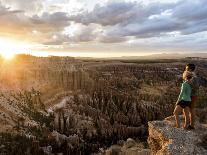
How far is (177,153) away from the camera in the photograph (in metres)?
17.6

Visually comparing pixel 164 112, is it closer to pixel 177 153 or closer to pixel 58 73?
pixel 58 73

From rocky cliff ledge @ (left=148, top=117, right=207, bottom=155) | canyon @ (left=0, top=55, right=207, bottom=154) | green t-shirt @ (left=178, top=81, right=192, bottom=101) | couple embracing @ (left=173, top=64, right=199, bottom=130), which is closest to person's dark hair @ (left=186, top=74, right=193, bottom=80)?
couple embracing @ (left=173, top=64, right=199, bottom=130)

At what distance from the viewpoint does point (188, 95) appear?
64.0 feet

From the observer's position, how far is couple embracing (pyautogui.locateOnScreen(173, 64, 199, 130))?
19328 mm

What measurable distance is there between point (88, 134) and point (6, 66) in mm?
46411

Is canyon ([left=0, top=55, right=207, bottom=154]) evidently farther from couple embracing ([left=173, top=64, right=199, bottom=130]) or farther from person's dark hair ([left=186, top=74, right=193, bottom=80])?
person's dark hair ([left=186, top=74, right=193, bottom=80])

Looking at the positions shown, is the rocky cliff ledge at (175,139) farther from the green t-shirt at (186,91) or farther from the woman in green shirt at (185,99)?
the green t-shirt at (186,91)

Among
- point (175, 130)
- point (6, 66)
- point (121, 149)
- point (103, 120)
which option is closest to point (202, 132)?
point (175, 130)

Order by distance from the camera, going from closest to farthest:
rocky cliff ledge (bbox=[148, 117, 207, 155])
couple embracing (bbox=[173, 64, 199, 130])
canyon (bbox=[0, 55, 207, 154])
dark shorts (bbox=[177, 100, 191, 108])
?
rocky cliff ledge (bbox=[148, 117, 207, 155])
couple embracing (bbox=[173, 64, 199, 130])
dark shorts (bbox=[177, 100, 191, 108])
canyon (bbox=[0, 55, 207, 154])

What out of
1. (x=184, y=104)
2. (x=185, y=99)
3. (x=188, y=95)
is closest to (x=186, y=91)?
(x=188, y=95)

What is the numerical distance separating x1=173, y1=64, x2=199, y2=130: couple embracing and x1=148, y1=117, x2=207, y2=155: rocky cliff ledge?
53 cm

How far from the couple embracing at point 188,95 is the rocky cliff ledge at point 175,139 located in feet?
1.74

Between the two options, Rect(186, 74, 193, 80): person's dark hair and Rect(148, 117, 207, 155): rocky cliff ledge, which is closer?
Rect(148, 117, 207, 155): rocky cliff ledge

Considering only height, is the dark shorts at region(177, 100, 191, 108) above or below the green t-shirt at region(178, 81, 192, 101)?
below
